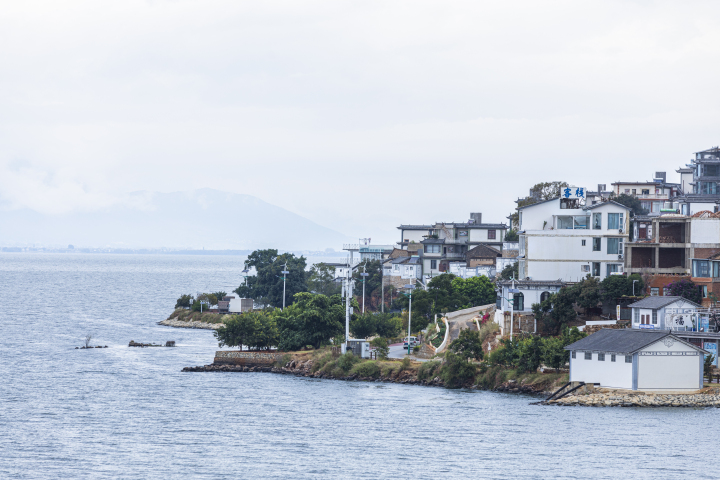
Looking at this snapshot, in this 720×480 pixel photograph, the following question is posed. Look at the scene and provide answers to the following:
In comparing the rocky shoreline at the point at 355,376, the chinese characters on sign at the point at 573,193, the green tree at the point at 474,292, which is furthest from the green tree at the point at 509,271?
the rocky shoreline at the point at 355,376

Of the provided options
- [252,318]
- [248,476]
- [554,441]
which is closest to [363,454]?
[248,476]

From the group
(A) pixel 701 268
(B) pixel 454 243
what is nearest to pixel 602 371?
(A) pixel 701 268

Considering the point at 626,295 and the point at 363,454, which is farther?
the point at 626,295

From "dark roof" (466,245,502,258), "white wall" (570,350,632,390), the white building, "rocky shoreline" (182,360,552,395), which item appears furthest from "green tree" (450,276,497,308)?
"white wall" (570,350,632,390)

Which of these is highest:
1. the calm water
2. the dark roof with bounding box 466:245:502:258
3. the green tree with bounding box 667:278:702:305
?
the dark roof with bounding box 466:245:502:258

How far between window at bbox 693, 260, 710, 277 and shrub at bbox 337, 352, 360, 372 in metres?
29.3

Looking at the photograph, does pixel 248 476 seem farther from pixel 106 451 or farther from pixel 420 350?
pixel 420 350

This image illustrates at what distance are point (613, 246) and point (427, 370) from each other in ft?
74.1

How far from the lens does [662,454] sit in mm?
49156

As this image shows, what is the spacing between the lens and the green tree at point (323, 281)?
136750mm

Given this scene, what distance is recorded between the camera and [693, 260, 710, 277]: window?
75.7m

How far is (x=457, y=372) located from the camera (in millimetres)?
71500

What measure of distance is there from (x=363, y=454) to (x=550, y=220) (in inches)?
1684

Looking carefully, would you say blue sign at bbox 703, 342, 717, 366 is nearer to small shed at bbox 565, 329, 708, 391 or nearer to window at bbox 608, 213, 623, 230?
small shed at bbox 565, 329, 708, 391
